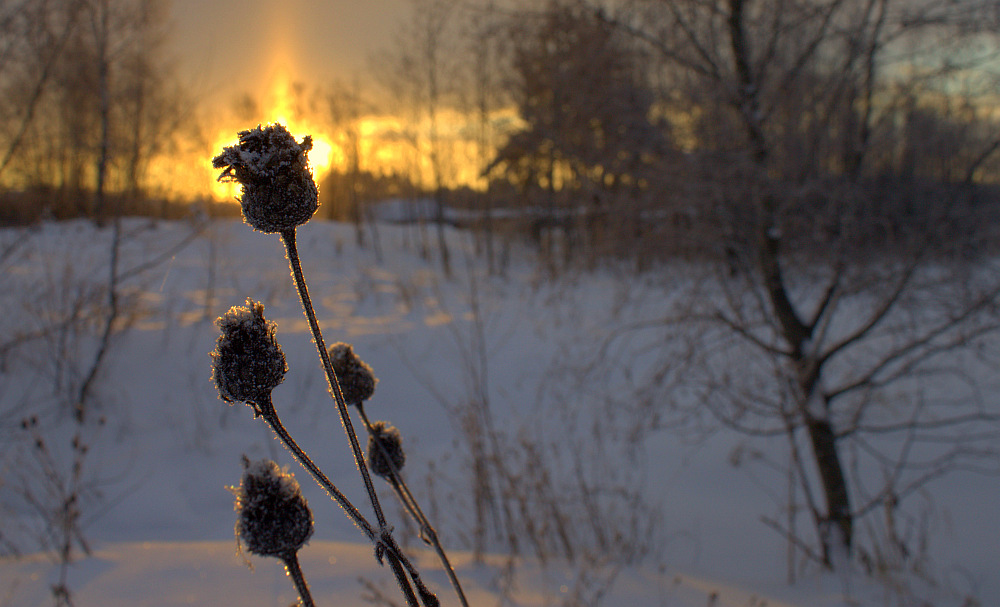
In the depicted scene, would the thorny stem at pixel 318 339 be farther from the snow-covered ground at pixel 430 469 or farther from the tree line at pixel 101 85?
the tree line at pixel 101 85

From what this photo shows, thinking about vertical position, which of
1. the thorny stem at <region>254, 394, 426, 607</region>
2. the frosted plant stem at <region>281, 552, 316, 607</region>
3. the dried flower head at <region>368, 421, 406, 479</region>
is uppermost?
the thorny stem at <region>254, 394, 426, 607</region>

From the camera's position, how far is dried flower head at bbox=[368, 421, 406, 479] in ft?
2.75

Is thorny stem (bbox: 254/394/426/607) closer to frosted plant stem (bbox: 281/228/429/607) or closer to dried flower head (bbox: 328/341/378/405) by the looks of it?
frosted plant stem (bbox: 281/228/429/607)

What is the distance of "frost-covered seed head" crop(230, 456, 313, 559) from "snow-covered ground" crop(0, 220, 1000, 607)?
93 cm

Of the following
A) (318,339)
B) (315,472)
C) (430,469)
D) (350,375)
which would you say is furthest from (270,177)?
(430,469)

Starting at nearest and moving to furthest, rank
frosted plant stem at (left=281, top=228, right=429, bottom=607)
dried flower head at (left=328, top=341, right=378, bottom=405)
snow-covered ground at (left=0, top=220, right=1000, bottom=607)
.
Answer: frosted plant stem at (left=281, top=228, right=429, bottom=607) → dried flower head at (left=328, top=341, right=378, bottom=405) → snow-covered ground at (left=0, top=220, right=1000, bottom=607)

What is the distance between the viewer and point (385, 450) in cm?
83

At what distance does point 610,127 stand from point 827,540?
9.36 feet

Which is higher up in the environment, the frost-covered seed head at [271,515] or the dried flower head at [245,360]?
the dried flower head at [245,360]

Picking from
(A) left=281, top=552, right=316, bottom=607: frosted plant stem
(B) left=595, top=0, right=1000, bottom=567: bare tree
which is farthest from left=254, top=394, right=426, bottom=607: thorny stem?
(B) left=595, top=0, right=1000, bottom=567: bare tree

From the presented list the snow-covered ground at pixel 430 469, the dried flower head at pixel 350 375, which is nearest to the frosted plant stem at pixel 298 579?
the dried flower head at pixel 350 375

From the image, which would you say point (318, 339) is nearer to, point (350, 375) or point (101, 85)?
point (350, 375)

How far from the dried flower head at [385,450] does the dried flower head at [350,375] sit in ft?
0.19

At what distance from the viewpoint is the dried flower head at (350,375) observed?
83 cm
